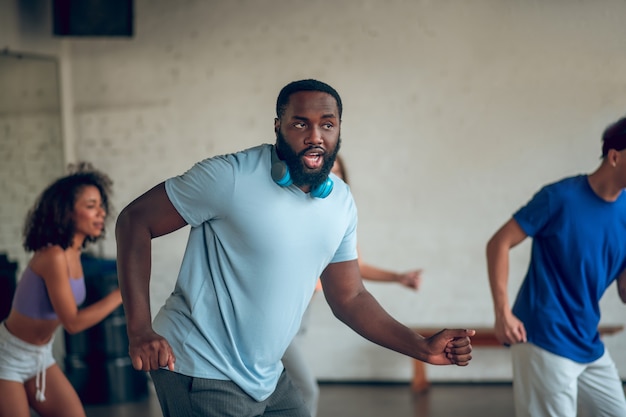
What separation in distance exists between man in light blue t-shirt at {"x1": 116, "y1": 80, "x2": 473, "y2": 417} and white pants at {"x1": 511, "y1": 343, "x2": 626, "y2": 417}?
969 mm

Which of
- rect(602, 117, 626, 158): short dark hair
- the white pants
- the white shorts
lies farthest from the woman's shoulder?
rect(602, 117, 626, 158): short dark hair

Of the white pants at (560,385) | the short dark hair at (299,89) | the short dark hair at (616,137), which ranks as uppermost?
the short dark hair at (299,89)

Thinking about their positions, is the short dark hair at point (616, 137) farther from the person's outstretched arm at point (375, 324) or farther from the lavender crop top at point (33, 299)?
the lavender crop top at point (33, 299)

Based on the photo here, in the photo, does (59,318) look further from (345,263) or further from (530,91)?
(530,91)

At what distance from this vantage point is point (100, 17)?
21.8ft

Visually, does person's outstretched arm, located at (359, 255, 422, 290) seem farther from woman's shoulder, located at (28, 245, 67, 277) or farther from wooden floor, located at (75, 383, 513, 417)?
woman's shoulder, located at (28, 245, 67, 277)

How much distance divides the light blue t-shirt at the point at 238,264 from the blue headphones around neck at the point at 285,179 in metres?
0.02

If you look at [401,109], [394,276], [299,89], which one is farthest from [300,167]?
[401,109]

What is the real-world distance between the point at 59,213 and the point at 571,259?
2310 mm

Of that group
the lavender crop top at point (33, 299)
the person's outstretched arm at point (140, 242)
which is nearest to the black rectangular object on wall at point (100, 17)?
the lavender crop top at point (33, 299)

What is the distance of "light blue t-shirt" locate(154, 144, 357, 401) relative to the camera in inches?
98.5

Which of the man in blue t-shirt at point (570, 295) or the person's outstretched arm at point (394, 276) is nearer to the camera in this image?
the man in blue t-shirt at point (570, 295)

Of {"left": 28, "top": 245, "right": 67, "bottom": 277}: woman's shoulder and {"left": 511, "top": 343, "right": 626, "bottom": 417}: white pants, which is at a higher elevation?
{"left": 28, "top": 245, "right": 67, "bottom": 277}: woman's shoulder

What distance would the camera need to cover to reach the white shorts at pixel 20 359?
3.86m
